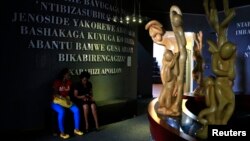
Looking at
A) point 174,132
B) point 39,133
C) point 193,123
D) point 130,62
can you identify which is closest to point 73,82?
point 39,133

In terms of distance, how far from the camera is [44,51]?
5.87m

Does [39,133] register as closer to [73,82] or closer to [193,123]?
[73,82]

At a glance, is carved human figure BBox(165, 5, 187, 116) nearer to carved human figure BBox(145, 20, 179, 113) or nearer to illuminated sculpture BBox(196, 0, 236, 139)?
carved human figure BBox(145, 20, 179, 113)

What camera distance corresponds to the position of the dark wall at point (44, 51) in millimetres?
5535

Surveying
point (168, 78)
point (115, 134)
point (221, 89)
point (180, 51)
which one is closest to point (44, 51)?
point (115, 134)

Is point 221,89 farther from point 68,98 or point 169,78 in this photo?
point 68,98

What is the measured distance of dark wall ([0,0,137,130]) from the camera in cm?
554

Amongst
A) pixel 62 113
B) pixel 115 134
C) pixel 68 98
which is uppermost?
pixel 68 98

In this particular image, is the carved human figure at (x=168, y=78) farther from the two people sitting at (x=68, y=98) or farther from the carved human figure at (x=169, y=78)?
the two people sitting at (x=68, y=98)

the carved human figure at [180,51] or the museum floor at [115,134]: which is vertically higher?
the carved human figure at [180,51]

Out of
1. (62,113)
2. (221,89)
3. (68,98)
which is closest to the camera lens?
(221,89)

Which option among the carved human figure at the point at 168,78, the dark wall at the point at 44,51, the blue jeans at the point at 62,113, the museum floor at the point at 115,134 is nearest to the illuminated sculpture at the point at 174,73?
the carved human figure at the point at 168,78
